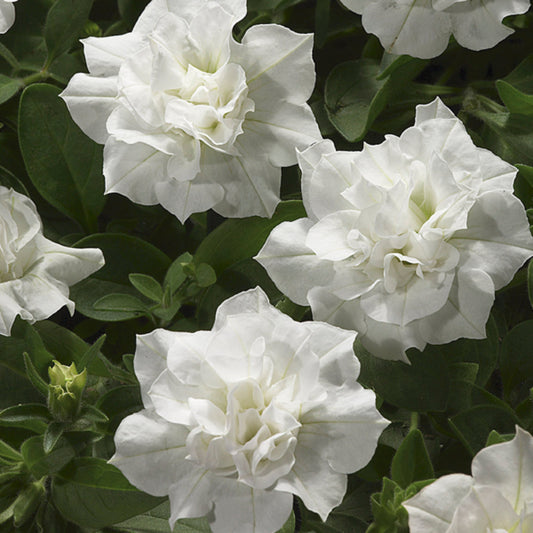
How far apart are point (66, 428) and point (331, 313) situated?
0.20 m

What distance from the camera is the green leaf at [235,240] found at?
25.1 inches

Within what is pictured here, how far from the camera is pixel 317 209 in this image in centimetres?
56

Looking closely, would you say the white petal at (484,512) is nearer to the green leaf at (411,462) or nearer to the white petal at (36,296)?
the green leaf at (411,462)

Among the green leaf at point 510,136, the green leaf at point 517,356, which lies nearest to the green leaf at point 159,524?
the green leaf at point 517,356

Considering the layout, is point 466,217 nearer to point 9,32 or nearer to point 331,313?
point 331,313

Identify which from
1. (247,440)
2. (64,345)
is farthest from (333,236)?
(64,345)

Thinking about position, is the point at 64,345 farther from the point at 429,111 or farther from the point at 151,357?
the point at 429,111

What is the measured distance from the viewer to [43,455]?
1.94 ft

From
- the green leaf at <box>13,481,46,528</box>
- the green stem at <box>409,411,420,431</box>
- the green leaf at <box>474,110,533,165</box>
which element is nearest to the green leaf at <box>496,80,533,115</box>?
the green leaf at <box>474,110,533,165</box>

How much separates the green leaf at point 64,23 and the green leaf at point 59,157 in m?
Result: 0.04

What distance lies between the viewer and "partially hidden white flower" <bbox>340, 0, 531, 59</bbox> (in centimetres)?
58

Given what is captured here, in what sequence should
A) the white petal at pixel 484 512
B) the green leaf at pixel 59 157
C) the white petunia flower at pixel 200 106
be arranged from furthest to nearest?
the green leaf at pixel 59 157 < the white petunia flower at pixel 200 106 < the white petal at pixel 484 512

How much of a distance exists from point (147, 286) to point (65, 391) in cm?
10

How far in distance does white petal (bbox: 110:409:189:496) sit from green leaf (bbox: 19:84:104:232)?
0.24m
